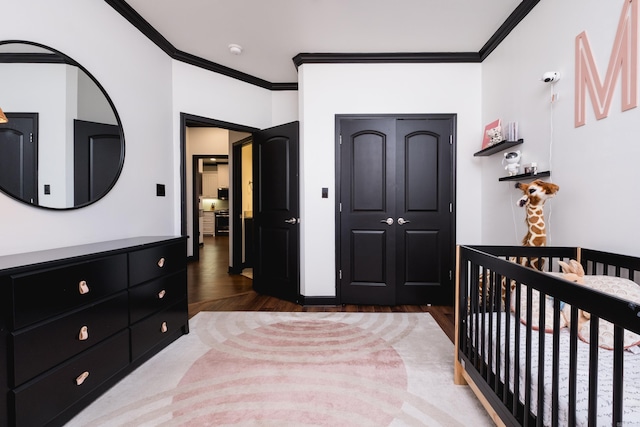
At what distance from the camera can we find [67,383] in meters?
1.36

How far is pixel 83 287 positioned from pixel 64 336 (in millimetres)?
222

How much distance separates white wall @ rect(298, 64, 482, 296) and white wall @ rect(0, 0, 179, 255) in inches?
53.5

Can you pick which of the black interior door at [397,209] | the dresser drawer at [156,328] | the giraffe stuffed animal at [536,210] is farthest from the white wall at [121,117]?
the giraffe stuffed animal at [536,210]

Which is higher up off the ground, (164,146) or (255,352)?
A: (164,146)

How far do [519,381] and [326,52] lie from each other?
9.82ft

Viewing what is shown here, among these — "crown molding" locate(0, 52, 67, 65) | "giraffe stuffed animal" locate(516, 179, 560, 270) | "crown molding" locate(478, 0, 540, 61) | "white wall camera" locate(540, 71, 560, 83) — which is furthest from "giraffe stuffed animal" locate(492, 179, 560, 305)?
"crown molding" locate(0, 52, 67, 65)

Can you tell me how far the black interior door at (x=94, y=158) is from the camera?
186 cm

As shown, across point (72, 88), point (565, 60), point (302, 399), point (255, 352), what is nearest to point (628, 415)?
point (302, 399)

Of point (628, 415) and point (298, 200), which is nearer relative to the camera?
Answer: point (628, 415)

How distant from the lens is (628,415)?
2.66 feet

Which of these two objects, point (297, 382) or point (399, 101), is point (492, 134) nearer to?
point (399, 101)

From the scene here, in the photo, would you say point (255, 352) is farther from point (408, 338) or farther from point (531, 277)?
point (531, 277)

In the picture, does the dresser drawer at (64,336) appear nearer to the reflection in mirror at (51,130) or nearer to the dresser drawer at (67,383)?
the dresser drawer at (67,383)

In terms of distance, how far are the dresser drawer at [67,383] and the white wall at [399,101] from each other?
2032mm
